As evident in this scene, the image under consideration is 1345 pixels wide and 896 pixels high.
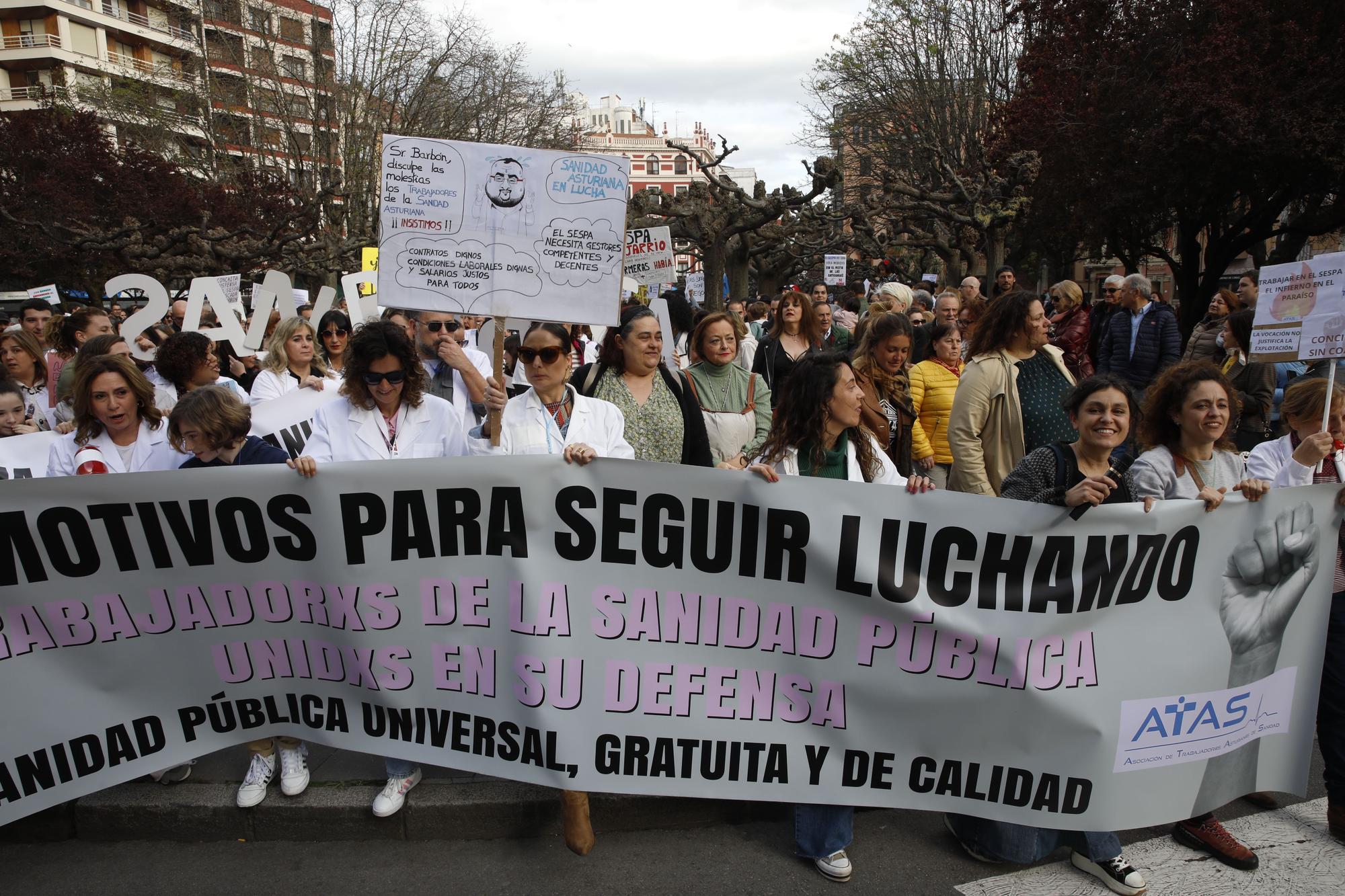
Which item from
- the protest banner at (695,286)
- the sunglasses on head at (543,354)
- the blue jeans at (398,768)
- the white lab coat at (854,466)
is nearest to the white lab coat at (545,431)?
the sunglasses on head at (543,354)

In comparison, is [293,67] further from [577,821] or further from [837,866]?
[837,866]

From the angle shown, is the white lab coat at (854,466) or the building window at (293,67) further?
the building window at (293,67)

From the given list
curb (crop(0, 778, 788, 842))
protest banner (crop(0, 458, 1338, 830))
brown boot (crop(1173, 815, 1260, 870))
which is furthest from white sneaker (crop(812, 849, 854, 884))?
brown boot (crop(1173, 815, 1260, 870))

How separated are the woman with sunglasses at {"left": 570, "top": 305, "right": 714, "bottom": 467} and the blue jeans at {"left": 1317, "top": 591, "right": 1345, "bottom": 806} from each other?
Result: 2.37m

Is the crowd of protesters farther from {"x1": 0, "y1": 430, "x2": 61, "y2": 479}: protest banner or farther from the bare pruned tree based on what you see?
the bare pruned tree

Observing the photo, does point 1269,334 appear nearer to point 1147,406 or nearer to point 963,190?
point 1147,406

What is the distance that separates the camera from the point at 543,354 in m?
3.56

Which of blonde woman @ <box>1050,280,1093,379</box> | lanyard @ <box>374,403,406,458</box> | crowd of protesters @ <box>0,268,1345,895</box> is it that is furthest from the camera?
blonde woman @ <box>1050,280,1093,379</box>

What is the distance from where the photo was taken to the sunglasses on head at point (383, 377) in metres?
3.64

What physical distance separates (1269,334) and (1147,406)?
2.22 ft

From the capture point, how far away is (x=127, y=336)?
22.1 ft

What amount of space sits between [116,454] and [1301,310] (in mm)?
4630

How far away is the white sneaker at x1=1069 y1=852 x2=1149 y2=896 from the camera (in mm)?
2973

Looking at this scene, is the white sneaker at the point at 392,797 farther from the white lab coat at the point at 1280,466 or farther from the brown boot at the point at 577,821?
the white lab coat at the point at 1280,466
